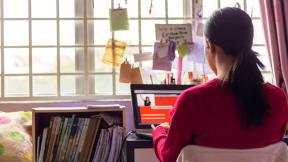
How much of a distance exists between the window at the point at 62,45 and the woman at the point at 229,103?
140 cm

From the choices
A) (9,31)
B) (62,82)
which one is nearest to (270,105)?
A: (62,82)

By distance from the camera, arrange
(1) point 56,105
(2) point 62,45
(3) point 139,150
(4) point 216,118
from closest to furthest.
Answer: (4) point 216,118, (3) point 139,150, (1) point 56,105, (2) point 62,45

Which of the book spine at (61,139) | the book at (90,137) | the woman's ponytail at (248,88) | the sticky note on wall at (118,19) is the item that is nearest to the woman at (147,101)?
the book at (90,137)

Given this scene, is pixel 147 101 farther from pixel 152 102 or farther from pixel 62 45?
pixel 62 45

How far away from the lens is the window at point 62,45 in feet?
9.19

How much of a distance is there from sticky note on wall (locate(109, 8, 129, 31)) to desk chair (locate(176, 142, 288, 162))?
146 cm

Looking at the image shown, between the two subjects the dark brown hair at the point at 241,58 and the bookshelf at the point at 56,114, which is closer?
the dark brown hair at the point at 241,58

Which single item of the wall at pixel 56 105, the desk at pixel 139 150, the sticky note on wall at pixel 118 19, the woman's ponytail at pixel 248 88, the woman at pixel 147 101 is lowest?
the desk at pixel 139 150

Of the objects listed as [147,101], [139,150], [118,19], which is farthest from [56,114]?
[118,19]

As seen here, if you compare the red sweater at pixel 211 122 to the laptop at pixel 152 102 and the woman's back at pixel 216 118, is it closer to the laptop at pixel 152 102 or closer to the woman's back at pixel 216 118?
the woman's back at pixel 216 118

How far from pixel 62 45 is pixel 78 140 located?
0.75 m

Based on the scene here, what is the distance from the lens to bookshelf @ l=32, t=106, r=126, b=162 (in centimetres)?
229

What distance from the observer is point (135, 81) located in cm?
271

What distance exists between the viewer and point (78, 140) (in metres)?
2.34
